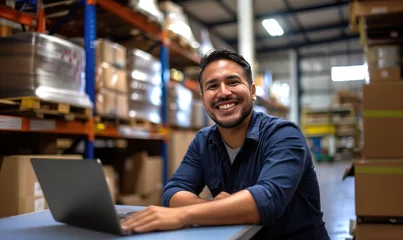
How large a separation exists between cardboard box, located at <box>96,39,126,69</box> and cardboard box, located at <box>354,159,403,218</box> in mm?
3025

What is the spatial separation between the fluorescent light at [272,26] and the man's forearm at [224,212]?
14.8 meters

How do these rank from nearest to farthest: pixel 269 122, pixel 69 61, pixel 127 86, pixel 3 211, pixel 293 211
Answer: pixel 293 211 → pixel 269 122 → pixel 3 211 → pixel 69 61 → pixel 127 86

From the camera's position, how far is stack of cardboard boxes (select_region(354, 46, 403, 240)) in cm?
345

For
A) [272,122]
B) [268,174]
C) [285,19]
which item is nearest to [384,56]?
[272,122]

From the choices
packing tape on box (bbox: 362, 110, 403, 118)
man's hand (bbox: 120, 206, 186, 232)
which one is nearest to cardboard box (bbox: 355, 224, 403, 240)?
packing tape on box (bbox: 362, 110, 403, 118)

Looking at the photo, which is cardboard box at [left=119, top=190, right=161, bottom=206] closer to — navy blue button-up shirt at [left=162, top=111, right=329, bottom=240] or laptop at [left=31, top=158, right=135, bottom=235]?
navy blue button-up shirt at [left=162, top=111, right=329, bottom=240]

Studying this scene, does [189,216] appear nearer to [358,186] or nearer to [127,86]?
[358,186]

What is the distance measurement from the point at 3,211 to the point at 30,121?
0.79m

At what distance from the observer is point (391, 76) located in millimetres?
4164

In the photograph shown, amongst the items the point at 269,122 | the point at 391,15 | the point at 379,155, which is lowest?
the point at 379,155

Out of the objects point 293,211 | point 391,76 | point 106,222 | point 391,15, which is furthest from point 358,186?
point 106,222

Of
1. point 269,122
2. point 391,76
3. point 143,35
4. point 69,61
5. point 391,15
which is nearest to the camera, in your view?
point 269,122

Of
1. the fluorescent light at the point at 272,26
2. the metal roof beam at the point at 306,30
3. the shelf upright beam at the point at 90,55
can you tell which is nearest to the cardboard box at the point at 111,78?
the shelf upright beam at the point at 90,55

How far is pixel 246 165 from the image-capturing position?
6.67ft
